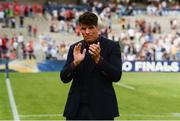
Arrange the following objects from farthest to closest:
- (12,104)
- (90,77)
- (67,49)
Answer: (67,49) → (12,104) → (90,77)

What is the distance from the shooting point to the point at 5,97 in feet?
67.3

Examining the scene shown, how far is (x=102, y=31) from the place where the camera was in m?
46.5

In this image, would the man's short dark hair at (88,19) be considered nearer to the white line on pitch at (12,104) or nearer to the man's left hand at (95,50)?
the man's left hand at (95,50)

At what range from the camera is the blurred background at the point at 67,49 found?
18408mm

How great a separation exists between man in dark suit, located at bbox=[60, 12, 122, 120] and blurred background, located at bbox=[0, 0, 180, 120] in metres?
9.13

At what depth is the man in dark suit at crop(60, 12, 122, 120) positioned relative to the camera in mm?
6086

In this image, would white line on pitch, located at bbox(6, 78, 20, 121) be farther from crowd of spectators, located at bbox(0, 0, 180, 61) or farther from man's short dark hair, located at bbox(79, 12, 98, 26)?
crowd of spectators, located at bbox(0, 0, 180, 61)

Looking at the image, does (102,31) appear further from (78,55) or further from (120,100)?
(78,55)

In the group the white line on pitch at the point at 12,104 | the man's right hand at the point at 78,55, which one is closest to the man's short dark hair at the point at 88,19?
the man's right hand at the point at 78,55

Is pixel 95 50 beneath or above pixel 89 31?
beneath

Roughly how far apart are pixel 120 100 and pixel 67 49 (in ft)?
74.6

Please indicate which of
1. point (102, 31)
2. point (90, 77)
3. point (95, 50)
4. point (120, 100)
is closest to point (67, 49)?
point (102, 31)

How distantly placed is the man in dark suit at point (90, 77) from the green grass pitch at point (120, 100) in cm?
904

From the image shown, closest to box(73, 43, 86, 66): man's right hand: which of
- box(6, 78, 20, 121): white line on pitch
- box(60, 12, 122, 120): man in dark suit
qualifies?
box(60, 12, 122, 120): man in dark suit
